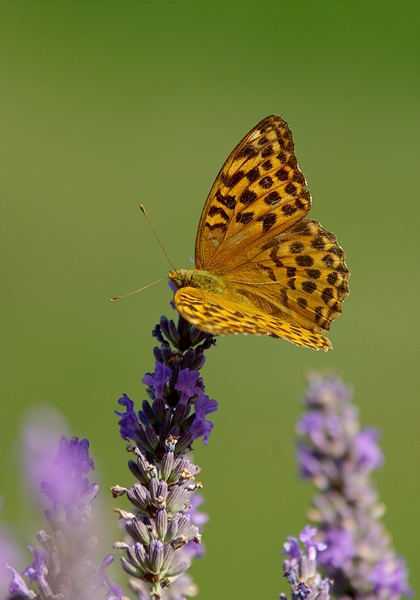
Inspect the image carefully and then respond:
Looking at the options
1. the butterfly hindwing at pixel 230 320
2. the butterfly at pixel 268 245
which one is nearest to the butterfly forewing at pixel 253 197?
the butterfly at pixel 268 245

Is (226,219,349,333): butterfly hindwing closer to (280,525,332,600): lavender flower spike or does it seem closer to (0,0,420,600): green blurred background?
(280,525,332,600): lavender flower spike

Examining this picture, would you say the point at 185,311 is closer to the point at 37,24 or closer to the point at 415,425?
the point at 415,425

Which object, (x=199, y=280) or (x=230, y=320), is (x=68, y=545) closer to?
(x=230, y=320)

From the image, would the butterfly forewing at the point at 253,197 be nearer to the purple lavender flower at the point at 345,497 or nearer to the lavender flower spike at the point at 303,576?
the purple lavender flower at the point at 345,497

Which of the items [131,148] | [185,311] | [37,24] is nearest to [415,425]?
[131,148]

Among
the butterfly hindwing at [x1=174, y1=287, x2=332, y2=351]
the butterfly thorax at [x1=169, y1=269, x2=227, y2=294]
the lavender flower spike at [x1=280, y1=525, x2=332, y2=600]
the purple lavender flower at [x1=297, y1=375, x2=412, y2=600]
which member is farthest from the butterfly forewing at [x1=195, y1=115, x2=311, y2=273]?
the lavender flower spike at [x1=280, y1=525, x2=332, y2=600]
